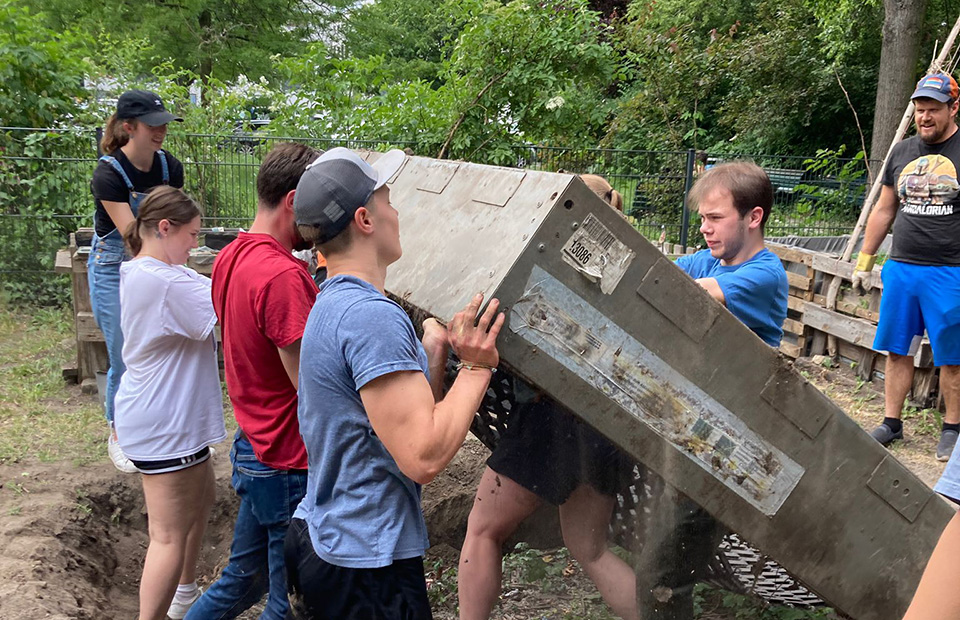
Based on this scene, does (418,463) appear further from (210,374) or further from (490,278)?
(210,374)

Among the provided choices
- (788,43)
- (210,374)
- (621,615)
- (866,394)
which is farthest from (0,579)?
(788,43)

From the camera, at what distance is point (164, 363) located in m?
3.04

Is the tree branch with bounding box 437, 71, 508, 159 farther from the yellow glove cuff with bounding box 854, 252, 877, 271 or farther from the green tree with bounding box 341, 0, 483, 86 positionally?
the yellow glove cuff with bounding box 854, 252, 877, 271

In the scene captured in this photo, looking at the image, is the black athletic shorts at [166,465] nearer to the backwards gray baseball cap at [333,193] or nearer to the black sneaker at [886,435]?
the backwards gray baseball cap at [333,193]

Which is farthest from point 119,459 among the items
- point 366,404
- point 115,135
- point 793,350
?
point 793,350

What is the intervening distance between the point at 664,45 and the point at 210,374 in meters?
14.3

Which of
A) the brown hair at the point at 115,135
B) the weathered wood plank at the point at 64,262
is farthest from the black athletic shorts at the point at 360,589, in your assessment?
the weathered wood plank at the point at 64,262

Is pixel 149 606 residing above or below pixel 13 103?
below

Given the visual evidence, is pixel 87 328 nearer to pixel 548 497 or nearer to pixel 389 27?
pixel 548 497

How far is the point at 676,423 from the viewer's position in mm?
2139

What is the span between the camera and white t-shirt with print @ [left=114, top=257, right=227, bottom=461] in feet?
9.72

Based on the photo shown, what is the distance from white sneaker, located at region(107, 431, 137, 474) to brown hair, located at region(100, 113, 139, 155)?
1.63 meters

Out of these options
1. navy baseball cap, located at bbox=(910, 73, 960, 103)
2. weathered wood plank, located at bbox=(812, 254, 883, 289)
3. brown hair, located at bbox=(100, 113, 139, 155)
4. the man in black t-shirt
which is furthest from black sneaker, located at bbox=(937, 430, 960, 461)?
brown hair, located at bbox=(100, 113, 139, 155)

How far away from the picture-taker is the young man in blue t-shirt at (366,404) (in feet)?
5.97
